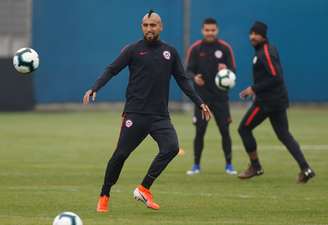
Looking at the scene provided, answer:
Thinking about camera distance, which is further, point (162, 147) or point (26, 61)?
point (26, 61)

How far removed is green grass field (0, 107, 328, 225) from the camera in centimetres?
1150

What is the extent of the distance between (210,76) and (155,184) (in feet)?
9.17

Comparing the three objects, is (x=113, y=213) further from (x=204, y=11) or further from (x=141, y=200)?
(x=204, y=11)

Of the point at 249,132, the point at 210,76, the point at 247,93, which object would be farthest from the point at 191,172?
the point at 247,93

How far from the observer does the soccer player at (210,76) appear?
54.7 ft

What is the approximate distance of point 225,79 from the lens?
643 inches

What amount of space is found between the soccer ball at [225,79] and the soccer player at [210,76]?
202 mm

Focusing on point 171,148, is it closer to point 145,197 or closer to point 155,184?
point 145,197

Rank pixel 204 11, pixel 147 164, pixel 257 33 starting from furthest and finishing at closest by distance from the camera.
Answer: pixel 204 11, pixel 147 164, pixel 257 33

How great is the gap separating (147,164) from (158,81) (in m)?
5.62

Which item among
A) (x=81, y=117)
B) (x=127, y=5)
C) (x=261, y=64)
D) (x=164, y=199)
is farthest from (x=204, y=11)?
(x=164, y=199)

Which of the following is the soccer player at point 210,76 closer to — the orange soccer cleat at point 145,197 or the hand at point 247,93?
the hand at point 247,93

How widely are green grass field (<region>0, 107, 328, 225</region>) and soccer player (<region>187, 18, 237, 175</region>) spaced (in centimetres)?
59

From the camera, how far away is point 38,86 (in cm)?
3066
